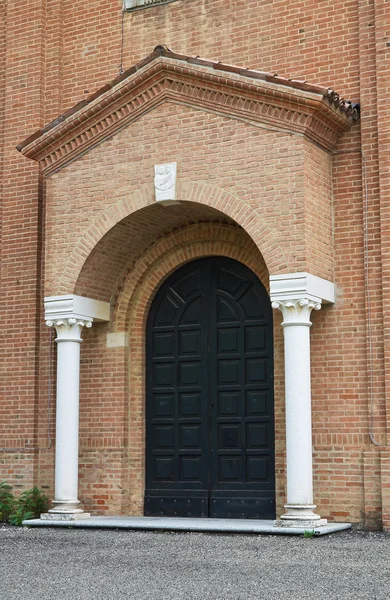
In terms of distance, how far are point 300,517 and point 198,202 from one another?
4.04 meters

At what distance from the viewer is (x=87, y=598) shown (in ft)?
23.6

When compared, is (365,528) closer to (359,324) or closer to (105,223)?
(359,324)

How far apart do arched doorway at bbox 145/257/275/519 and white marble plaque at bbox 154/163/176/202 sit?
56.9 inches

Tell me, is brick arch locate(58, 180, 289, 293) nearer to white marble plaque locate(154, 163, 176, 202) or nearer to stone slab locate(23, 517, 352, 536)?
white marble plaque locate(154, 163, 176, 202)

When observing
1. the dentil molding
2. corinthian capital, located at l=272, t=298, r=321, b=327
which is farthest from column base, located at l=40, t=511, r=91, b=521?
corinthian capital, located at l=272, t=298, r=321, b=327

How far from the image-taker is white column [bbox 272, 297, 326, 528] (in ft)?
35.4

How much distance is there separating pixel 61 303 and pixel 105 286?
78 cm

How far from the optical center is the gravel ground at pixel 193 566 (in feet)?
24.0

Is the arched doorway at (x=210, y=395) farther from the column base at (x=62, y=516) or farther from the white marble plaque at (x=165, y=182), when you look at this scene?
the white marble plaque at (x=165, y=182)

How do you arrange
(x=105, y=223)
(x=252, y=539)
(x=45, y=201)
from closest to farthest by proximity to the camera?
(x=252, y=539) → (x=105, y=223) → (x=45, y=201)

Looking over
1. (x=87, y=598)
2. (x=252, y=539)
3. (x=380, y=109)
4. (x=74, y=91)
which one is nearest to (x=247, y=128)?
(x=380, y=109)

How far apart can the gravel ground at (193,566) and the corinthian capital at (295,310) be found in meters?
2.48

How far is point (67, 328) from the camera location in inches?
505

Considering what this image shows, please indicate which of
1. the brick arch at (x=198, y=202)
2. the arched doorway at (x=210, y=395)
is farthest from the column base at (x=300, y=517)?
the brick arch at (x=198, y=202)
